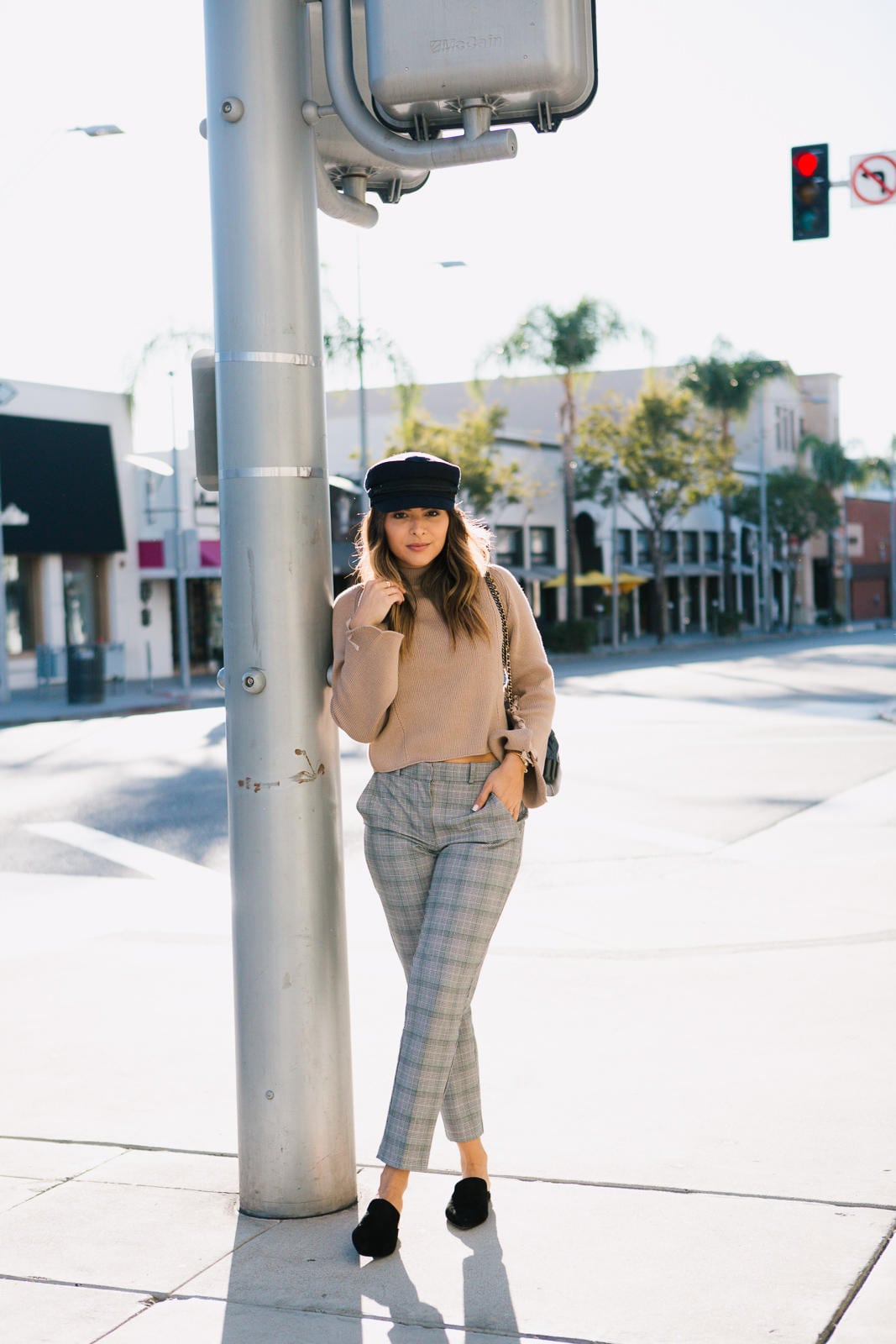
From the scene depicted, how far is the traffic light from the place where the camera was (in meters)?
15.3

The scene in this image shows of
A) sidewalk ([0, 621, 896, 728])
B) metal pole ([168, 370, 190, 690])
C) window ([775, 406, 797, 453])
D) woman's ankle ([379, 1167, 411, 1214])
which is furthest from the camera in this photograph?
window ([775, 406, 797, 453])

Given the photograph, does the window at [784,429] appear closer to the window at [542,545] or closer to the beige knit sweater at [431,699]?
the window at [542,545]

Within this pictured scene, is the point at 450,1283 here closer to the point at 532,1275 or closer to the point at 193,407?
the point at 532,1275

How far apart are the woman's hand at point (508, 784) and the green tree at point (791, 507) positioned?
66193 mm

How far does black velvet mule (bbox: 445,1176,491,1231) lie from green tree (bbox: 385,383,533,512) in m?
40.2

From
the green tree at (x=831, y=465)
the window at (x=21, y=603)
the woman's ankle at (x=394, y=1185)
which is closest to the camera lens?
the woman's ankle at (x=394, y=1185)

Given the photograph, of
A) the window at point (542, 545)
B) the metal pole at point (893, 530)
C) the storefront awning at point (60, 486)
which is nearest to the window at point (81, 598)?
the storefront awning at point (60, 486)

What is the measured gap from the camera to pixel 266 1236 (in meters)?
3.76

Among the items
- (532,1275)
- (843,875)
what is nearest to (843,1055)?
(532,1275)

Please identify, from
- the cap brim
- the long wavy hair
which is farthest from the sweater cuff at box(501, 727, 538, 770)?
the cap brim

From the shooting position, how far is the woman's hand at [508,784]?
3781mm

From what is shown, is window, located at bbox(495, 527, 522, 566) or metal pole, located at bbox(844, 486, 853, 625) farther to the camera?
metal pole, located at bbox(844, 486, 853, 625)

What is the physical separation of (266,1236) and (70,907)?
4.96m

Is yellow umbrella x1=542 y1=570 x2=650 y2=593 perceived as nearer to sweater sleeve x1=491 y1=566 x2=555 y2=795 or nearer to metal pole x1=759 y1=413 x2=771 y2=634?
metal pole x1=759 y1=413 x2=771 y2=634
